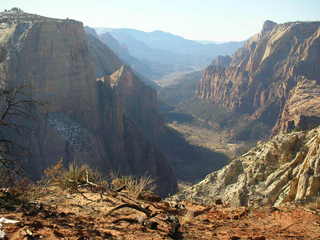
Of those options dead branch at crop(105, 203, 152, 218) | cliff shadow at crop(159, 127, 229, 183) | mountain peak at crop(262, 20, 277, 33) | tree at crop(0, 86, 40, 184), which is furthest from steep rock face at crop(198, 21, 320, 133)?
dead branch at crop(105, 203, 152, 218)

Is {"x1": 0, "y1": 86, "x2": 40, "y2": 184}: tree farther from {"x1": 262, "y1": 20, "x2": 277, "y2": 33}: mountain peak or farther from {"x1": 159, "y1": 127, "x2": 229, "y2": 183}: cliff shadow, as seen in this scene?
{"x1": 262, "y1": 20, "x2": 277, "y2": 33}: mountain peak

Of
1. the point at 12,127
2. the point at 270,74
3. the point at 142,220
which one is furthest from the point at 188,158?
the point at 142,220

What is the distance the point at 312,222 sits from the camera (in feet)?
21.0

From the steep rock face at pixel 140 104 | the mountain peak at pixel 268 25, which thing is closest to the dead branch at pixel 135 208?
the steep rock face at pixel 140 104

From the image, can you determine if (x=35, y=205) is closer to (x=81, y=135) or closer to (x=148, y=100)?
(x=81, y=135)

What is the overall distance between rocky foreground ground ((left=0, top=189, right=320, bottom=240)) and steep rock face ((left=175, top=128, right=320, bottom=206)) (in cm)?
275

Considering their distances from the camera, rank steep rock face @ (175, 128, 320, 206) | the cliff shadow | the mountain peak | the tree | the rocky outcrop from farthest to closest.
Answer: the mountain peak
the cliff shadow
the rocky outcrop
steep rock face @ (175, 128, 320, 206)
the tree

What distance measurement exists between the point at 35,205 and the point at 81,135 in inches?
1434

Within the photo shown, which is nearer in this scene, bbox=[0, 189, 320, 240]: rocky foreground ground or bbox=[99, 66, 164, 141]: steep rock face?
bbox=[0, 189, 320, 240]: rocky foreground ground

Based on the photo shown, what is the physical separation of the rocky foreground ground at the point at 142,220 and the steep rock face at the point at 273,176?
2.75 meters

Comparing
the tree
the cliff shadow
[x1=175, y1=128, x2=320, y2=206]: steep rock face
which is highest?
the tree

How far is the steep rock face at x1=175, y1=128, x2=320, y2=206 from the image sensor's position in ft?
33.5

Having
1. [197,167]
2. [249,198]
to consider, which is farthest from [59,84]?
[249,198]

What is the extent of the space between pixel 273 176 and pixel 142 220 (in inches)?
266
